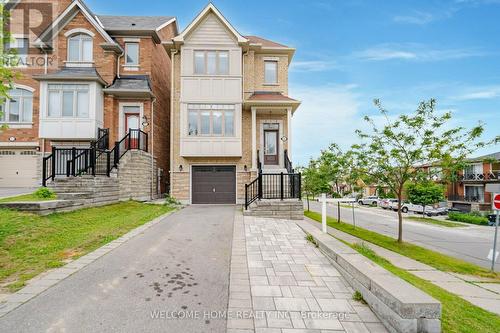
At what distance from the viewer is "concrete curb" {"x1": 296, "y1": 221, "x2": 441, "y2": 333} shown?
2.77m

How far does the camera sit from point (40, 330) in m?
2.94

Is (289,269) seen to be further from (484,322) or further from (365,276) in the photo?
(484,322)

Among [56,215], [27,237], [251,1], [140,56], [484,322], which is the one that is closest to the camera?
[484,322]

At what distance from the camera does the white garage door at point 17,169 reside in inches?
624

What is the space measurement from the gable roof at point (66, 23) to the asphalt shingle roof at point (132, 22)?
86 cm

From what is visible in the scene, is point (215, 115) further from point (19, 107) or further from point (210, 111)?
point (19, 107)

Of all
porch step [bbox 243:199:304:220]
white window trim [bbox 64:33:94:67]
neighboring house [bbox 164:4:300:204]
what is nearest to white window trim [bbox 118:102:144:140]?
neighboring house [bbox 164:4:300:204]

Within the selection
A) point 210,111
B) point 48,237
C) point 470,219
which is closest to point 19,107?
point 210,111

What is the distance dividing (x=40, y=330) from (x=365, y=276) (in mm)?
4149

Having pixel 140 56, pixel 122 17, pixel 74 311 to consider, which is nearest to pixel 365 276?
pixel 74 311

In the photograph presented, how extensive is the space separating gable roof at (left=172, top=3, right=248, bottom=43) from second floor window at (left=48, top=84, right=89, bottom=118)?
646 centimetres

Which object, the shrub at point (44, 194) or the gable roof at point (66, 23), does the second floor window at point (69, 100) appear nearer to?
the gable roof at point (66, 23)

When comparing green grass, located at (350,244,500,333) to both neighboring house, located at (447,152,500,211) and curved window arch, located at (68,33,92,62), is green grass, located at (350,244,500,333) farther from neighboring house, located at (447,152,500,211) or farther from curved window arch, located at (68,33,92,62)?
neighboring house, located at (447,152,500,211)

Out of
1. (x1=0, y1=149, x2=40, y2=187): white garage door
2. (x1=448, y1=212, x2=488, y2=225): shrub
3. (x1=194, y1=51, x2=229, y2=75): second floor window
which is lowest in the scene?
(x1=448, y1=212, x2=488, y2=225): shrub
